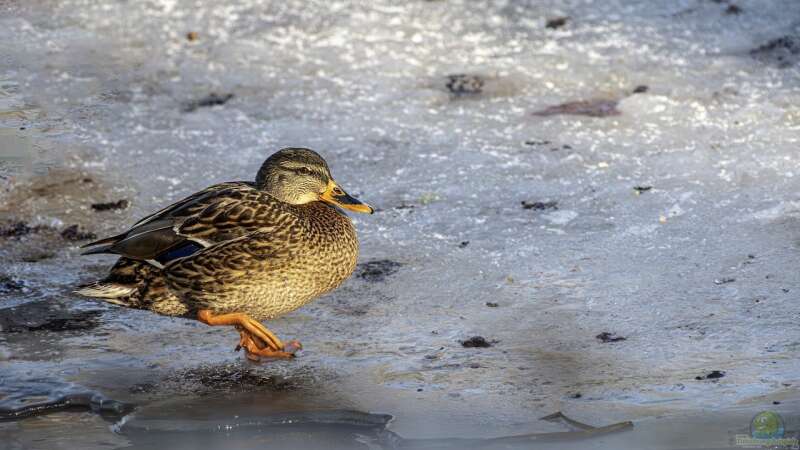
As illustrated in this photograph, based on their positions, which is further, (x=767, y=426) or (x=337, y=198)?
(x=337, y=198)

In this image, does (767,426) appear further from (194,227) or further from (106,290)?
(106,290)

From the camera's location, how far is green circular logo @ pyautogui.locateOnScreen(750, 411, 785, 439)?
13.3 feet

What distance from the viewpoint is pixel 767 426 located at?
4094 mm

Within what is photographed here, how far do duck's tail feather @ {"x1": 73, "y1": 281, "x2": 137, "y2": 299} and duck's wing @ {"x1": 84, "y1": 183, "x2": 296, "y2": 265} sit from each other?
0.13 meters

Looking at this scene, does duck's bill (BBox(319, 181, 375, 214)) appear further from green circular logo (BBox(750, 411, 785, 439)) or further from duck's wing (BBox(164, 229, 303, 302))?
green circular logo (BBox(750, 411, 785, 439))

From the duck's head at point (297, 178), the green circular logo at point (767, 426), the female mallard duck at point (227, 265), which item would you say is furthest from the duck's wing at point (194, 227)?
the green circular logo at point (767, 426)

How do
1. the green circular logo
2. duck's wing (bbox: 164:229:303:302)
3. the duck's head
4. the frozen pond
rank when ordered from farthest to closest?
1. the duck's head
2. duck's wing (bbox: 164:229:303:302)
3. the frozen pond
4. the green circular logo

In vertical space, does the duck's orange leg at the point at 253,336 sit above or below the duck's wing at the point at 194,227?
below

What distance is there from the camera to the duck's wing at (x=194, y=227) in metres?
4.89

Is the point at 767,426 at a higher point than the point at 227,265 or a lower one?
lower

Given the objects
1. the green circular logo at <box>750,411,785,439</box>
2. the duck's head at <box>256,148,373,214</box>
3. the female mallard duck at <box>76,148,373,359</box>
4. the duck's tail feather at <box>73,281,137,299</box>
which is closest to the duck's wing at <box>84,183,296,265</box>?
the female mallard duck at <box>76,148,373,359</box>

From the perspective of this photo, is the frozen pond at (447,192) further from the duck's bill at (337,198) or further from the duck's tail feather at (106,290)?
the duck's bill at (337,198)

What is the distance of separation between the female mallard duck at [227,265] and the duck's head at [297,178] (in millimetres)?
240

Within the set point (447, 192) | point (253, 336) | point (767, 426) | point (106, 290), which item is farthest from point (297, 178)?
point (767, 426)
